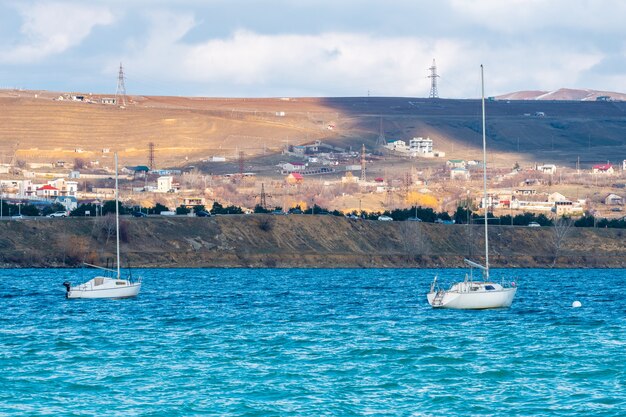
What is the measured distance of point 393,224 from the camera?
173 metres

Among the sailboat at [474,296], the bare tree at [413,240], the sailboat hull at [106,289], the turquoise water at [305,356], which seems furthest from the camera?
the bare tree at [413,240]

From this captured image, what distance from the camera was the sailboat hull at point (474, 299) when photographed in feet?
262

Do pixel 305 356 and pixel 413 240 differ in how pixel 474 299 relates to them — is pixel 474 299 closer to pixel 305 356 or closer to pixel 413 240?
pixel 305 356

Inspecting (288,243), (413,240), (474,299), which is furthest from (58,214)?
(474,299)

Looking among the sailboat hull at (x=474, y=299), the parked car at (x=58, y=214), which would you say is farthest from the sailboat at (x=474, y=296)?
the parked car at (x=58, y=214)

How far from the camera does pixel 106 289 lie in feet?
303

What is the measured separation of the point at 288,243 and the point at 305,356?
101903mm

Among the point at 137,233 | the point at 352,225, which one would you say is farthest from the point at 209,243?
the point at 352,225

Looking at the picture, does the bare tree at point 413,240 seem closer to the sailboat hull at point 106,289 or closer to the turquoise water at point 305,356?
the turquoise water at point 305,356

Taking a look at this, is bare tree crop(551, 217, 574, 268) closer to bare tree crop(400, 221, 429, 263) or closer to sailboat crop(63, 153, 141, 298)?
bare tree crop(400, 221, 429, 263)

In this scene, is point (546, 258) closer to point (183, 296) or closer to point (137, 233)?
point (137, 233)

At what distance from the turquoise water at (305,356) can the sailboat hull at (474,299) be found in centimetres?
78

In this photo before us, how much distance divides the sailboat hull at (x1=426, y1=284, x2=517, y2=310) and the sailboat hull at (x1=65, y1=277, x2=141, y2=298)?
2296 centimetres

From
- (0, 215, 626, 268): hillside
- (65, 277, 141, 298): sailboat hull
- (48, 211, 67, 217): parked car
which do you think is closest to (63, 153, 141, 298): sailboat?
(65, 277, 141, 298): sailboat hull
